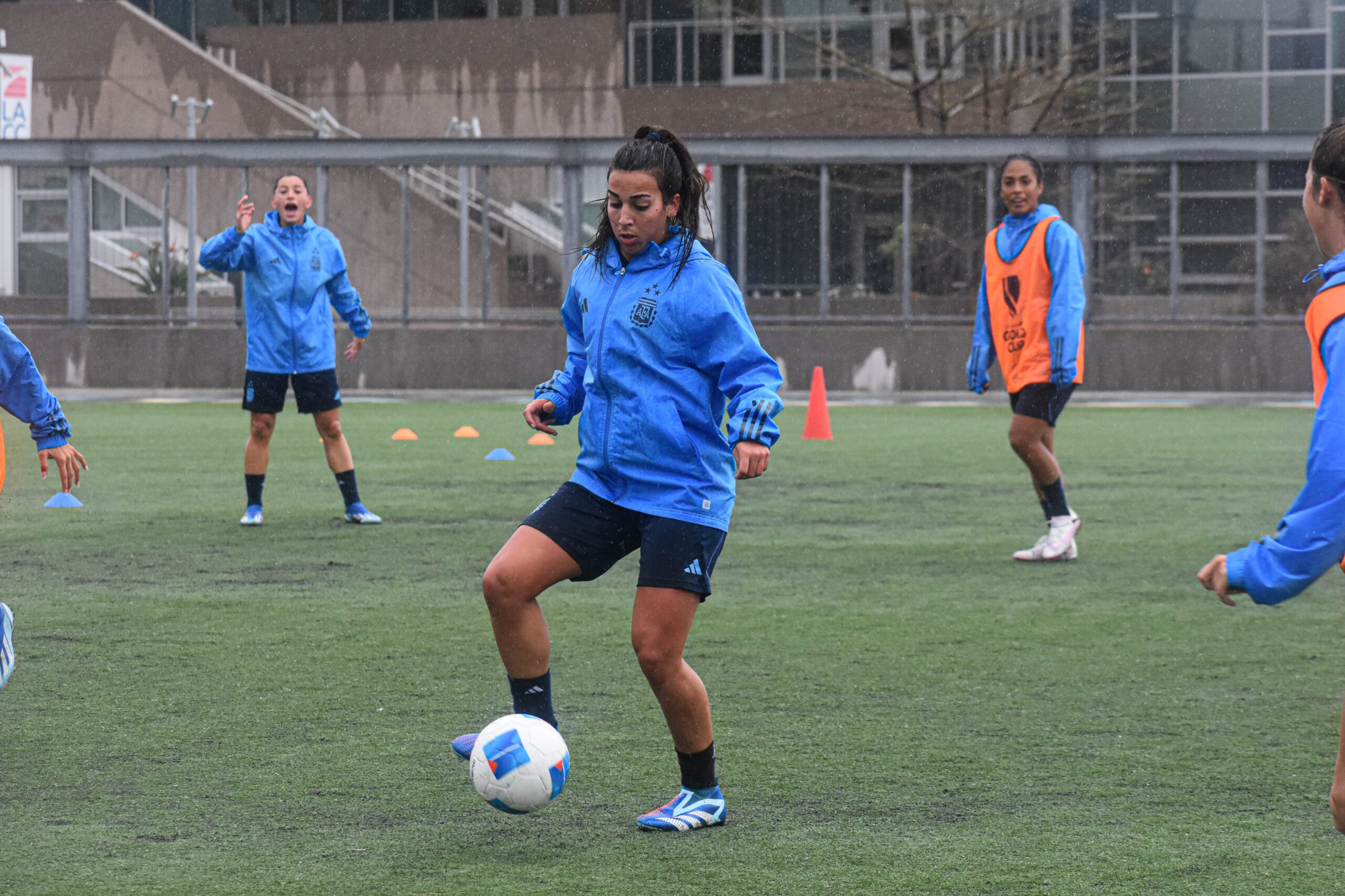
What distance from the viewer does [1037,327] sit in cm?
935

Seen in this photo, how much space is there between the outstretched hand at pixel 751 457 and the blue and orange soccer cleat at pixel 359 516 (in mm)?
6755

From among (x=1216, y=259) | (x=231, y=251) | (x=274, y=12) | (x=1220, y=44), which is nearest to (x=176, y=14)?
(x=274, y=12)

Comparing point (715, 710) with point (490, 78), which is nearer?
point (715, 710)

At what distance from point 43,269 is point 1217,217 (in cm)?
1743

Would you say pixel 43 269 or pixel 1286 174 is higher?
pixel 1286 174

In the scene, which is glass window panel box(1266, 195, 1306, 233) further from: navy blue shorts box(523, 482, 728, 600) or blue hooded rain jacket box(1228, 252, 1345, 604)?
blue hooded rain jacket box(1228, 252, 1345, 604)

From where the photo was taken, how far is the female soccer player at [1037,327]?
362 inches

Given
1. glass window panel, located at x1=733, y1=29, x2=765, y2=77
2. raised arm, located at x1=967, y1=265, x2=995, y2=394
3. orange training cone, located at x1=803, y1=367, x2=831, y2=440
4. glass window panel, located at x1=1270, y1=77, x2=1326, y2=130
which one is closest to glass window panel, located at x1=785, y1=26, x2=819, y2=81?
glass window panel, located at x1=733, y1=29, x2=765, y2=77

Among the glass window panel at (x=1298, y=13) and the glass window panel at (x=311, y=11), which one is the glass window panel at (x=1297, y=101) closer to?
the glass window panel at (x=1298, y=13)

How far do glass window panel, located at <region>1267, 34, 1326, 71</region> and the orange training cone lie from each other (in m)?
21.7

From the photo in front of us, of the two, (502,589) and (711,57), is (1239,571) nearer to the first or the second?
(502,589)

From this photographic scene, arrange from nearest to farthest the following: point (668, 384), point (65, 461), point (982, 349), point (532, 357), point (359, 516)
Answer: point (668, 384)
point (65, 461)
point (982, 349)
point (359, 516)
point (532, 357)

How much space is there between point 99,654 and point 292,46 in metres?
34.9

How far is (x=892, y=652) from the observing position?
690cm
